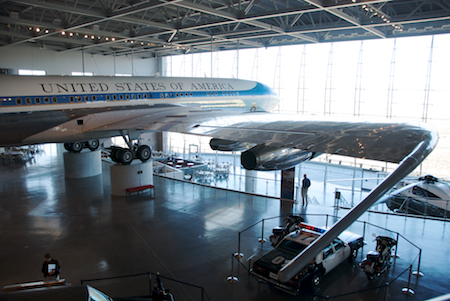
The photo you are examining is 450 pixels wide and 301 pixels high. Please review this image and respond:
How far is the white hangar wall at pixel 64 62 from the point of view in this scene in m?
27.1

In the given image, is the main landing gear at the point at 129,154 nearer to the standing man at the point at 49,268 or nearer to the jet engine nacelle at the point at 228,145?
the jet engine nacelle at the point at 228,145

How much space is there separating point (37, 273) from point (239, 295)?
196 inches

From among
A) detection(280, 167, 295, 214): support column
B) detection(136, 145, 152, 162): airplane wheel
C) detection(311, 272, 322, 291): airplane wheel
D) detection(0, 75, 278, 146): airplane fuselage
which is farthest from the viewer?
detection(136, 145, 152, 162): airplane wheel

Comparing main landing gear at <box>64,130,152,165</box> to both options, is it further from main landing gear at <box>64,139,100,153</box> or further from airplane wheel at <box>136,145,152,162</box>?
main landing gear at <box>64,139,100,153</box>

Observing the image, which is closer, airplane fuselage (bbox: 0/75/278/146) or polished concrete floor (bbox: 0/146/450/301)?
polished concrete floor (bbox: 0/146/450/301)

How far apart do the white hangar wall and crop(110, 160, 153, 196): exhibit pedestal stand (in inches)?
770

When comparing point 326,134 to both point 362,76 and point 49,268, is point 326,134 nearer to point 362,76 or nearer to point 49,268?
point 49,268

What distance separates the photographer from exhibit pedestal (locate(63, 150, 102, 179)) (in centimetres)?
1677

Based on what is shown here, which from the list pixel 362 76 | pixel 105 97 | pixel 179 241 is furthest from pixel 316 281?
pixel 362 76

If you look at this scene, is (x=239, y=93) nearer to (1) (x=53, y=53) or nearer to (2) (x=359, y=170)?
(2) (x=359, y=170)

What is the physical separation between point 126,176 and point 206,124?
21.0 ft

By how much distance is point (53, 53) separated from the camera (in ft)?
97.5

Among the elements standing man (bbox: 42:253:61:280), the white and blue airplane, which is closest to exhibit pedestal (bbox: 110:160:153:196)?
the white and blue airplane

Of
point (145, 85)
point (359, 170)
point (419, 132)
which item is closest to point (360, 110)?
point (359, 170)
